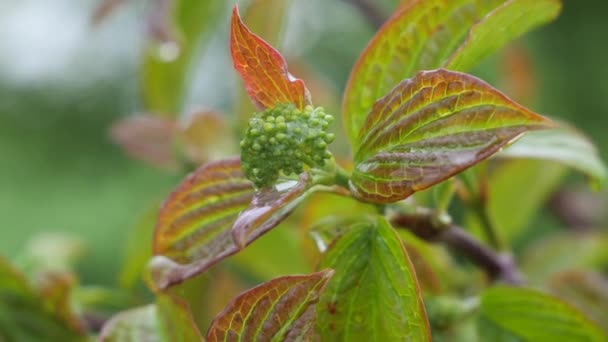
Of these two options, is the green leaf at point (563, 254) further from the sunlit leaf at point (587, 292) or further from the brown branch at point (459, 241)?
the brown branch at point (459, 241)

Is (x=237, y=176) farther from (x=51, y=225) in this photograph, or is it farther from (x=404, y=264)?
(x=51, y=225)

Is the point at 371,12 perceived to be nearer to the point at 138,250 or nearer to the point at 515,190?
the point at 515,190

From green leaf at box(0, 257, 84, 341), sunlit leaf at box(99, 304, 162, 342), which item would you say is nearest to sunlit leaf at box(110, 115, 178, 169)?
green leaf at box(0, 257, 84, 341)

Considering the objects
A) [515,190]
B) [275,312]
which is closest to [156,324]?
[275,312]

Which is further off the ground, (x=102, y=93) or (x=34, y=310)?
(x=102, y=93)

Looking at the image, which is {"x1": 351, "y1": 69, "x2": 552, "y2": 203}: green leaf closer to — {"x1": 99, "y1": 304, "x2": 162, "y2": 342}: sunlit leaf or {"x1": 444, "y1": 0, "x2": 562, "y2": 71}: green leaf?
{"x1": 444, "y1": 0, "x2": 562, "y2": 71}: green leaf

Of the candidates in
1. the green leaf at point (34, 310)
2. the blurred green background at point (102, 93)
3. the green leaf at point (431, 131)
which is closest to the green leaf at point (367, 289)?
the green leaf at point (431, 131)

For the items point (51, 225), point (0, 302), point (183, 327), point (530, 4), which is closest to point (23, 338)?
point (0, 302)
